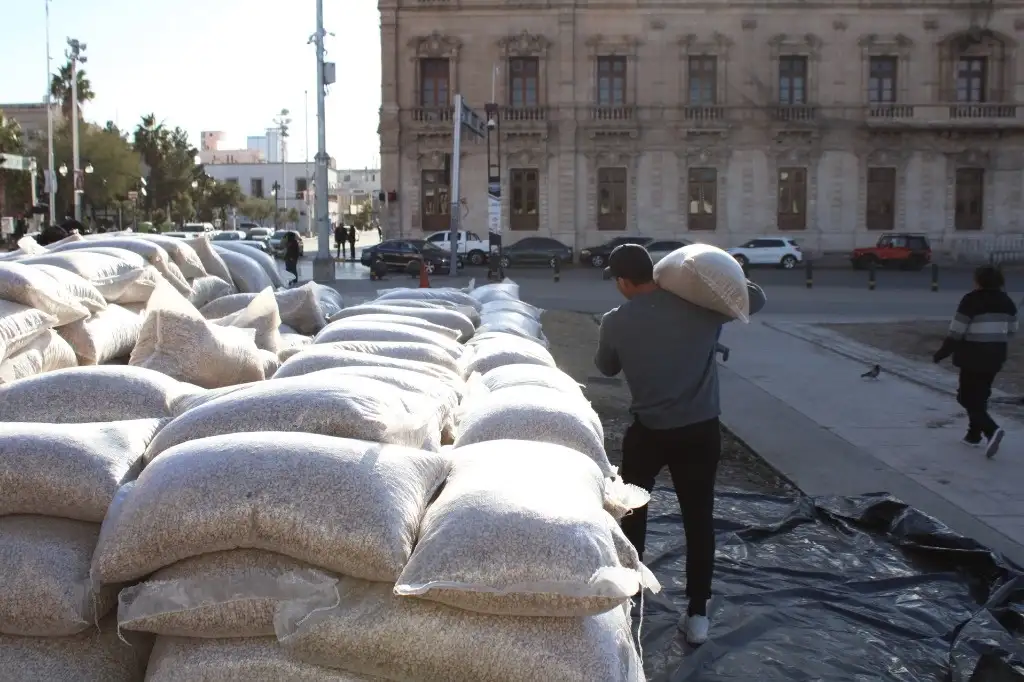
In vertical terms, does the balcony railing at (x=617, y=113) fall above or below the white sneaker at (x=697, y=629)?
above

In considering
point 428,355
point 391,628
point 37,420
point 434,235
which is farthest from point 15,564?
point 434,235

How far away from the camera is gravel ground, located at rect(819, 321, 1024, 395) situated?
484 inches

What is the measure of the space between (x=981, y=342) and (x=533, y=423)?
5.69 meters

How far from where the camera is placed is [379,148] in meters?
45.2

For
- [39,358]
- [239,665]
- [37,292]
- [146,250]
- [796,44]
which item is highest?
[796,44]

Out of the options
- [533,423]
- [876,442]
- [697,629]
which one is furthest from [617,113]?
[533,423]

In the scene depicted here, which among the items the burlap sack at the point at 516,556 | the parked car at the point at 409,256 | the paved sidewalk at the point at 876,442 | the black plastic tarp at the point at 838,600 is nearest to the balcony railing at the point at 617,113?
the parked car at the point at 409,256

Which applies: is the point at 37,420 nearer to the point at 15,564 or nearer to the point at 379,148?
the point at 15,564

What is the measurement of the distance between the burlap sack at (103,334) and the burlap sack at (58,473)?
2.22 m

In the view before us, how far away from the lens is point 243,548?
2922 mm

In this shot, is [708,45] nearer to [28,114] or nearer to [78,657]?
[78,657]

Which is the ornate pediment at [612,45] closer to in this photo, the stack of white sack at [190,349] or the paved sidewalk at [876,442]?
the paved sidewalk at [876,442]

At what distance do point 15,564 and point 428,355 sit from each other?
243 centimetres

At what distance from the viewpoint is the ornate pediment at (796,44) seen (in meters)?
44.3
